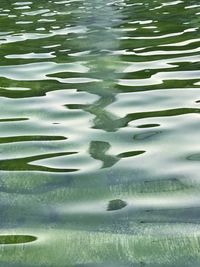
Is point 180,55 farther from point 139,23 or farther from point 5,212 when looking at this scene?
point 5,212

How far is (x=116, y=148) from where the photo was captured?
3334 mm

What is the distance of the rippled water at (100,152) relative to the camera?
232cm

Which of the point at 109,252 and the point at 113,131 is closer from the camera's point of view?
the point at 109,252

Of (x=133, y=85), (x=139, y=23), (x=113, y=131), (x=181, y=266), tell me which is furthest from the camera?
(x=139, y=23)

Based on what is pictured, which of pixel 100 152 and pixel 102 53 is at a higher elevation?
pixel 102 53

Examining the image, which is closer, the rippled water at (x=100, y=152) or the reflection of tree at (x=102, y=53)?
the rippled water at (x=100, y=152)

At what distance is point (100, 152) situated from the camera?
329 cm

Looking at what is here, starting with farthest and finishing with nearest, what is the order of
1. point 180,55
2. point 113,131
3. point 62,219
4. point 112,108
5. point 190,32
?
1. point 190,32
2. point 180,55
3. point 112,108
4. point 113,131
5. point 62,219

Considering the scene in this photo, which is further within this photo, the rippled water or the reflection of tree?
the reflection of tree

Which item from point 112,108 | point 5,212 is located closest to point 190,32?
point 112,108

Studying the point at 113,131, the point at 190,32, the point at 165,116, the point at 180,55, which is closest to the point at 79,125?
the point at 113,131

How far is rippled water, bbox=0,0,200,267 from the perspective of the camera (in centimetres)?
232

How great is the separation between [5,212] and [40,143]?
904mm

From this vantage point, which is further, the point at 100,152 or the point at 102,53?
the point at 102,53
